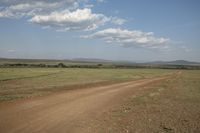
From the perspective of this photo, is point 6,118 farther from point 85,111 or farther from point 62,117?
point 85,111

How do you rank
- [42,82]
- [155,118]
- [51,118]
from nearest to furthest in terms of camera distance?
[51,118] → [155,118] → [42,82]

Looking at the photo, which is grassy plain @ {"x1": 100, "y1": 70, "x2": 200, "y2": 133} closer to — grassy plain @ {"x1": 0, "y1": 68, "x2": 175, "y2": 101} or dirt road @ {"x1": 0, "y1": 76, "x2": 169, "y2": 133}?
dirt road @ {"x1": 0, "y1": 76, "x2": 169, "y2": 133}

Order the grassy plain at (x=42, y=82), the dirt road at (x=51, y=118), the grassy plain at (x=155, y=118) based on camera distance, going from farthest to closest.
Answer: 1. the grassy plain at (x=42, y=82)
2. the grassy plain at (x=155, y=118)
3. the dirt road at (x=51, y=118)

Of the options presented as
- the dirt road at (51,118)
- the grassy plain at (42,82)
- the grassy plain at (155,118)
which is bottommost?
the grassy plain at (42,82)

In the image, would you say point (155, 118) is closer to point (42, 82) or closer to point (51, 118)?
point (51, 118)

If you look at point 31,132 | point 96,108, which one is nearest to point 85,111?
point 96,108

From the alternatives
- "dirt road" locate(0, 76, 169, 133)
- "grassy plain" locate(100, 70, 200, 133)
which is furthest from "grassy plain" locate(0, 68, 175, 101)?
"grassy plain" locate(100, 70, 200, 133)

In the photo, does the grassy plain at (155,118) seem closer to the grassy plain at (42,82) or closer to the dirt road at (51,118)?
the dirt road at (51,118)

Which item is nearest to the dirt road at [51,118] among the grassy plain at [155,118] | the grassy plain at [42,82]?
the grassy plain at [155,118]

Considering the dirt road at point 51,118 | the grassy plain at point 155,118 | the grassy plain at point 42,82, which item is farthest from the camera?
the grassy plain at point 42,82

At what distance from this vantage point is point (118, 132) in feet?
28.4

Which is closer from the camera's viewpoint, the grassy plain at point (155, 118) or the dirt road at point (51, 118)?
the dirt road at point (51, 118)

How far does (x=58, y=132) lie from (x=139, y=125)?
10.9ft

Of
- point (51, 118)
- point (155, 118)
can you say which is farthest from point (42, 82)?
point (155, 118)
